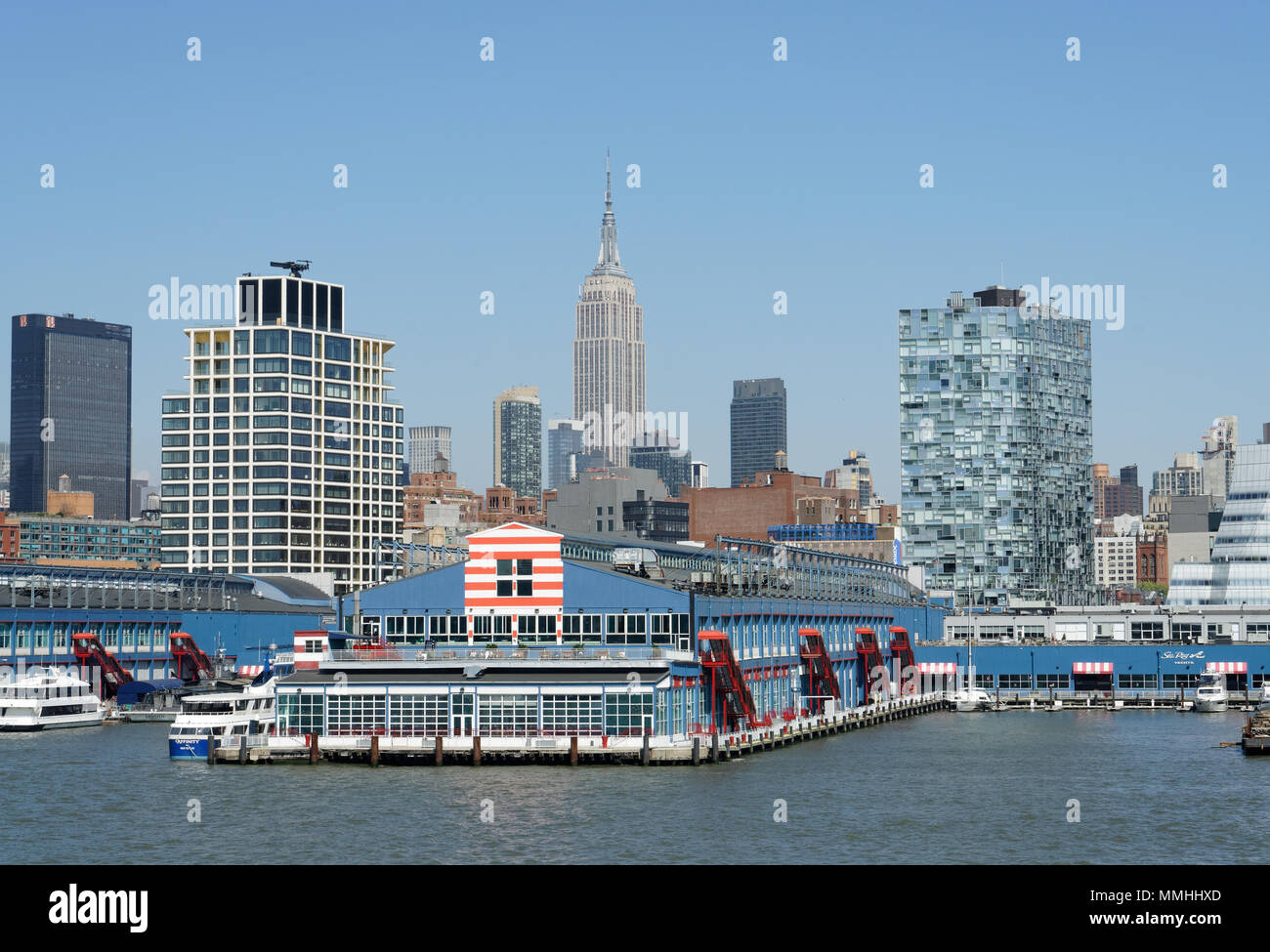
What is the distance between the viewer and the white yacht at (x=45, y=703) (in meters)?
107

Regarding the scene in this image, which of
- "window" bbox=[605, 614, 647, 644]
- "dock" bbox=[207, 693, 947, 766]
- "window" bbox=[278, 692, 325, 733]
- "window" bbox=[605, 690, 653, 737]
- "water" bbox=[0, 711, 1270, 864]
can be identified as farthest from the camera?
"window" bbox=[605, 614, 647, 644]

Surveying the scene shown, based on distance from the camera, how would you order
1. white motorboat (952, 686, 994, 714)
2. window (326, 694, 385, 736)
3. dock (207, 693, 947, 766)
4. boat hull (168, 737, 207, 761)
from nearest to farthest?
dock (207, 693, 947, 766) < window (326, 694, 385, 736) < boat hull (168, 737, 207, 761) < white motorboat (952, 686, 994, 714)

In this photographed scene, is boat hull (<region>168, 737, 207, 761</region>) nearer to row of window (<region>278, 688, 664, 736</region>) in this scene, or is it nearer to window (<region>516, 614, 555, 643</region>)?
row of window (<region>278, 688, 664, 736</region>)

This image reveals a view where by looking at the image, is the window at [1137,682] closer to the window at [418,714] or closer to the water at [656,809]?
the water at [656,809]

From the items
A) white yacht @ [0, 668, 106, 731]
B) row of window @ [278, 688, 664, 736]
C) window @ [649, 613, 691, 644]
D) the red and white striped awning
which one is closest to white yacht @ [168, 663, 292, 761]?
row of window @ [278, 688, 664, 736]

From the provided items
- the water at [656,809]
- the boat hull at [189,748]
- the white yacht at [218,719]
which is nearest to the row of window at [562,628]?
the water at [656,809]

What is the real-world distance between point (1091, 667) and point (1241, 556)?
39491 millimetres

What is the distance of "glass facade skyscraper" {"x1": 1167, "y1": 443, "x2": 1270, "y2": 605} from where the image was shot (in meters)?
179

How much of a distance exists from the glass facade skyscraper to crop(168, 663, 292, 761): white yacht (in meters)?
112

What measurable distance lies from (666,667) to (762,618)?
23.5 m

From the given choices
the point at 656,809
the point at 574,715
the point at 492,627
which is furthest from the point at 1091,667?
the point at 656,809

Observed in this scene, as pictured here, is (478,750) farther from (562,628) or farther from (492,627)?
(492,627)
